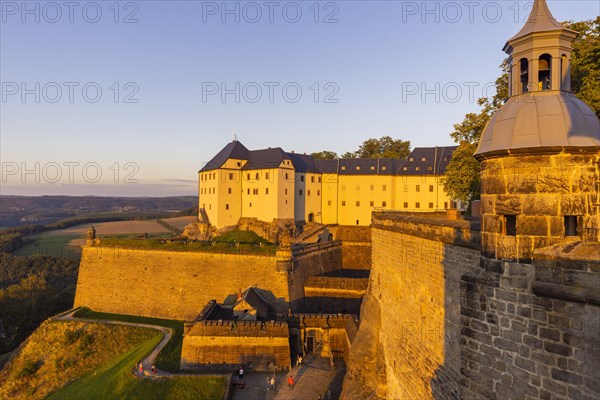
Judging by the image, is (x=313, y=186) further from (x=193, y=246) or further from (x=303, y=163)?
(x=193, y=246)

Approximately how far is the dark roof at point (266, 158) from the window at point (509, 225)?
40.2 metres

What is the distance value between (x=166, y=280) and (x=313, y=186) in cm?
2534

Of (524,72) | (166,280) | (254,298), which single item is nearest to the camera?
(524,72)

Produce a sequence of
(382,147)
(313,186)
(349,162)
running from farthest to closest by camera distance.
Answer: (382,147)
(349,162)
(313,186)

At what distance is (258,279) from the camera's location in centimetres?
3008

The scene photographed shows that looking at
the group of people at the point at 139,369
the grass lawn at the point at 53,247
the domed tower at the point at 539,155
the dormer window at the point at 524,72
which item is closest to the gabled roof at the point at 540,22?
the domed tower at the point at 539,155

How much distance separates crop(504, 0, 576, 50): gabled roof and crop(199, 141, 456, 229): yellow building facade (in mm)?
39635

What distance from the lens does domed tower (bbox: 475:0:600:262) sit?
518cm

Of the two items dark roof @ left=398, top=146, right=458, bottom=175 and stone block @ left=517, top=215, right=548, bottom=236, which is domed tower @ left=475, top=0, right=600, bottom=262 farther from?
dark roof @ left=398, top=146, right=458, bottom=175

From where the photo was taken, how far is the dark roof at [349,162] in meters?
47.2

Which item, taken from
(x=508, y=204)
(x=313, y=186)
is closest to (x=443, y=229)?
(x=508, y=204)

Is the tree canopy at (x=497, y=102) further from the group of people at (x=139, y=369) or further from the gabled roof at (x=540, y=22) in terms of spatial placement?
the group of people at (x=139, y=369)

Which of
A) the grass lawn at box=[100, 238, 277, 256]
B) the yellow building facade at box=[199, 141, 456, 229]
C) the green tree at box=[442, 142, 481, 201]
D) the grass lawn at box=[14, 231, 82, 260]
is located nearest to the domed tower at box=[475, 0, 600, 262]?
the green tree at box=[442, 142, 481, 201]

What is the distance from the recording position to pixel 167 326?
2911 centimetres
